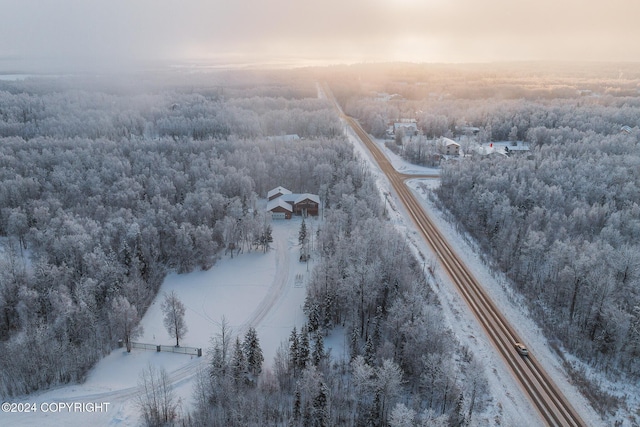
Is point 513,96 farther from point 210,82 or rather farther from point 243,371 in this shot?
point 243,371

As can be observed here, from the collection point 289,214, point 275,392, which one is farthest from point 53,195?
point 275,392

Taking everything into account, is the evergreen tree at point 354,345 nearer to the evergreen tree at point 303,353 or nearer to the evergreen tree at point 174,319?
the evergreen tree at point 303,353

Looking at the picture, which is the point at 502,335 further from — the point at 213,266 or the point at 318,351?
the point at 213,266

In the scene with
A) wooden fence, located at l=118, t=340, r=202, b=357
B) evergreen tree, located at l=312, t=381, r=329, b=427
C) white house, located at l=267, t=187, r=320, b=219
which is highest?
white house, located at l=267, t=187, r=320, b=219

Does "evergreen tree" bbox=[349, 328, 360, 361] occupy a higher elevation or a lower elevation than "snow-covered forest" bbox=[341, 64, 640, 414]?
lower

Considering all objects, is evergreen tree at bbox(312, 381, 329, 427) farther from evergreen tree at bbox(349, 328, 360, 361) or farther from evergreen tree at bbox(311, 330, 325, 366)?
evergreen tree at bbox(349, 328, 360, 361)

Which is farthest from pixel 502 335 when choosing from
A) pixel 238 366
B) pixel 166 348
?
pixel 166 348

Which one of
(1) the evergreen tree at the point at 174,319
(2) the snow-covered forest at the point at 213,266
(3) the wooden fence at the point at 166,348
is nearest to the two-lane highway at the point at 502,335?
(2) the snow-covered forest at the point at 213,266

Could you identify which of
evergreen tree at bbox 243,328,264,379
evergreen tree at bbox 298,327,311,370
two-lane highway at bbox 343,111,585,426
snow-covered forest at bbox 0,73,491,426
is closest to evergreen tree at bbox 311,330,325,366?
snow-covered forest at bbox 0,73,491,426
